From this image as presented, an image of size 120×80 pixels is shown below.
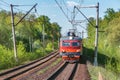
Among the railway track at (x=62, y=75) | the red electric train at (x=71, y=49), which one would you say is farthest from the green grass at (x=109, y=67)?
the red electric train at (x=71, y=49)

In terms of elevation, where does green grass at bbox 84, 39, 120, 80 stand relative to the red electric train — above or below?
below

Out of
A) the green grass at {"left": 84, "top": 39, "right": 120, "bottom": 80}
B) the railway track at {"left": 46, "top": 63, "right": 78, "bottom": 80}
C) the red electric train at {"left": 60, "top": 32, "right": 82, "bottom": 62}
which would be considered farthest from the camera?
the red electric train at {"left": 60, "top": 32, "right": 82, "bottom": 62}

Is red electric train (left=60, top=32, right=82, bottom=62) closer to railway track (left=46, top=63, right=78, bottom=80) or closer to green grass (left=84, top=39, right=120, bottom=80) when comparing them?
green grass (left=84, top=39, right=120, bottom=80)

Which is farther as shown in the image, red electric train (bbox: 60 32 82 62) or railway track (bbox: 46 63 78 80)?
red electric train (bbox: 60 32 82 62)

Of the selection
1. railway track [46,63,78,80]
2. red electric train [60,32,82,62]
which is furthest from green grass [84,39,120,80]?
red electric train [60,32,82,62]

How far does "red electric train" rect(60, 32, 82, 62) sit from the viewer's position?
107 feet

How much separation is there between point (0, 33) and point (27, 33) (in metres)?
10.8

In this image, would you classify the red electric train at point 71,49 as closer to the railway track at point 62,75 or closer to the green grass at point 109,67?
the green grass at point 109,67

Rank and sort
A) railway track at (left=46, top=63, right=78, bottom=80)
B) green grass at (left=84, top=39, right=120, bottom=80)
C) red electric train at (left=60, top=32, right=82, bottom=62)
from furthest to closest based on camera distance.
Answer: red electric train at (left=60, top=32, right=82, bottom=62) < green grass at (left=84, top=39, right=120, bottom=80) < railway track at (left=46, top=63, right=78, bottom=80)

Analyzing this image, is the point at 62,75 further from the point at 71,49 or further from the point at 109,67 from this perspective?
the point at 71,49

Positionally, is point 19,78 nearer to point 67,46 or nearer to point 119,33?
point 67,46

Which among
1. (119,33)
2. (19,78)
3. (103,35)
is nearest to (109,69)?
(19,78)

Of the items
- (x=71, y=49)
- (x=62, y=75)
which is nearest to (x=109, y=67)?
(x=62, y=75)

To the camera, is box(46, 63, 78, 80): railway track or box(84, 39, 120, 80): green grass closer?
box(46, 63, 78, 80): railway track
